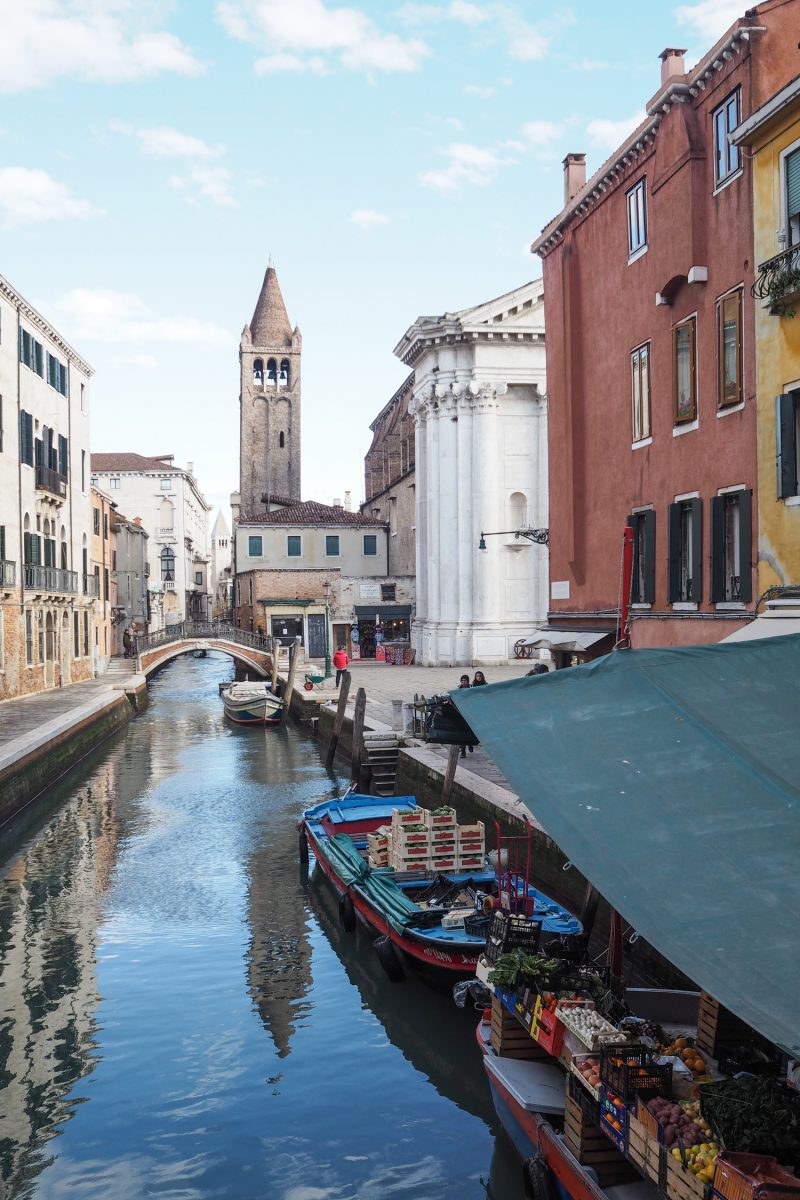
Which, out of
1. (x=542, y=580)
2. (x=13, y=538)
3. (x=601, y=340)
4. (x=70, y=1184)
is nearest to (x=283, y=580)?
(x=542, y=580)

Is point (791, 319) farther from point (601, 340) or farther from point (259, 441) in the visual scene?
point (259, 441)

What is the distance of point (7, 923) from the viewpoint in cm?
1445

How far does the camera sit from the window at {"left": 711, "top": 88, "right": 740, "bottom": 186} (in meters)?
14.6

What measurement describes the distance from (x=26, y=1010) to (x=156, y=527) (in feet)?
246

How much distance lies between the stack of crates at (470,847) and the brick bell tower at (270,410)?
69.6m

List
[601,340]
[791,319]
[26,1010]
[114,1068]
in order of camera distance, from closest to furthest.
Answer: [114,1068], [26,1010], [791,319], [601,340]

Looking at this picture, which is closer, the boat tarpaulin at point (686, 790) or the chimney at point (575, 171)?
the boat tarpaulin at point (686, 790)

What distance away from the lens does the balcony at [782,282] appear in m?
12.1

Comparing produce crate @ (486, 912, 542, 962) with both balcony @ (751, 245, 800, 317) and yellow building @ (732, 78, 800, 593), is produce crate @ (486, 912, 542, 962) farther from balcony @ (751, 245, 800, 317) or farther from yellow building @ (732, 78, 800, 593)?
balcony @ (751, 245, 800, 317)

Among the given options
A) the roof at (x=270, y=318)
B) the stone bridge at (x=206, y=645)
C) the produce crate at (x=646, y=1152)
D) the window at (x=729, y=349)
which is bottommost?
the produce crate at (x=646, y=1152)

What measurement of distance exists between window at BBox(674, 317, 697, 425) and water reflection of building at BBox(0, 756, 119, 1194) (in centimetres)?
1085

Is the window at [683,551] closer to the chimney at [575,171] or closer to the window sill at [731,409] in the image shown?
the window sill at [731,409]

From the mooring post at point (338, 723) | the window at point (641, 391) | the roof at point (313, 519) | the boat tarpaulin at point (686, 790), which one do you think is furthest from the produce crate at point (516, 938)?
the roof at point (313, 519)

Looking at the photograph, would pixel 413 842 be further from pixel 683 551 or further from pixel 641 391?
pixel 641 391
